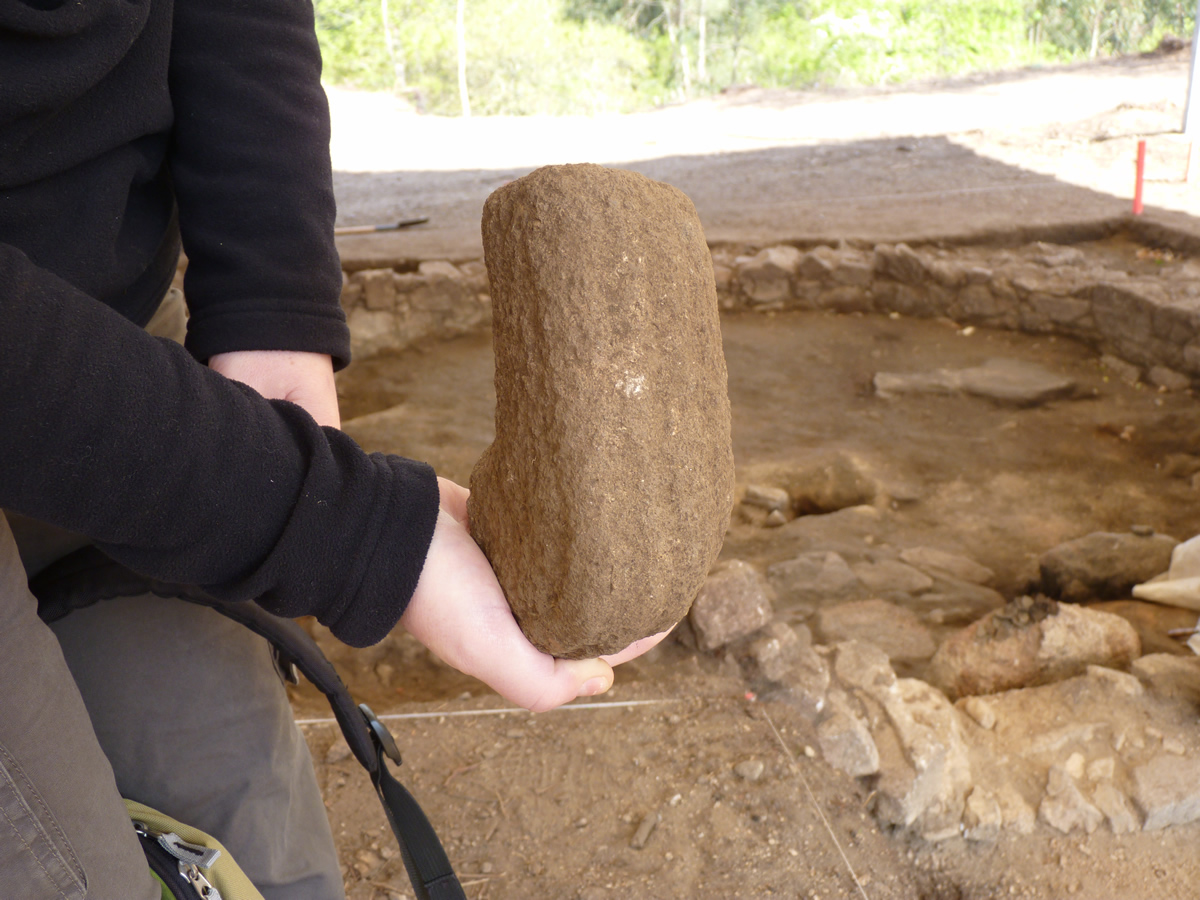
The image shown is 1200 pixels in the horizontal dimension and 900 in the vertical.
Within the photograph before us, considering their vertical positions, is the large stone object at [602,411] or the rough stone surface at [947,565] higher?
the large stone object at [602,411]

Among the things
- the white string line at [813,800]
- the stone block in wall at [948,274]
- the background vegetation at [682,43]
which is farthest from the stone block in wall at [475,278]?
the background vegetation at [682,43]

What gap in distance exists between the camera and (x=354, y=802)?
1.98m

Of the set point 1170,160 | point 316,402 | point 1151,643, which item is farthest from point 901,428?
point 1170,160

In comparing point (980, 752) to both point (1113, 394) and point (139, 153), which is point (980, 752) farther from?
point (1113, 394)

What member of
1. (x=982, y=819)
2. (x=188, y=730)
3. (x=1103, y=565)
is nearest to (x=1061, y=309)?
(x=1103, y=565)

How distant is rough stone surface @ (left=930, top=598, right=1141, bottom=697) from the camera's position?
240 centimetres

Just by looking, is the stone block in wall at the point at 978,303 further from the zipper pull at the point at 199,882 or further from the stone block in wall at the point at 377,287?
the zipper pull at the point at 199,882

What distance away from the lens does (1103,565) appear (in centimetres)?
299

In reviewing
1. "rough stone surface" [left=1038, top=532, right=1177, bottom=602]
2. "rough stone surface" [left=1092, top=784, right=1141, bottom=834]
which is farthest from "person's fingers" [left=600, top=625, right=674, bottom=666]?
"rough stone surface" [left=1038, top=532, right=1177, bottom=602]

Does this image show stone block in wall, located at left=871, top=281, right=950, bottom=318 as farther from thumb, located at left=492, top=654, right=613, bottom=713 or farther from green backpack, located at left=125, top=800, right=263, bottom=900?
green backpack, located at left=125, top=800, right=263, bottom=900

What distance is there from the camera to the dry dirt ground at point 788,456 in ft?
6.05

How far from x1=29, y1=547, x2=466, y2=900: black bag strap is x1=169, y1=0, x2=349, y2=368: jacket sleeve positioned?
33cm

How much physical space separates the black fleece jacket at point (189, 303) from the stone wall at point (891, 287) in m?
4.23

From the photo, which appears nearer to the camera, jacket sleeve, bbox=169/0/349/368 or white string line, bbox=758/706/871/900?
jacket sleeve, bbox=169/0/349/368
